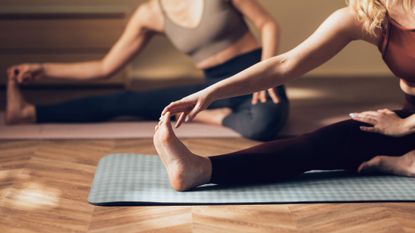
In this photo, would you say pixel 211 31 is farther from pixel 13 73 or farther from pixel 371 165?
pixel 371 165

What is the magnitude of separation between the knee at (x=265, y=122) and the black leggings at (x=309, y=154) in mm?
562

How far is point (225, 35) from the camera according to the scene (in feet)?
8.95

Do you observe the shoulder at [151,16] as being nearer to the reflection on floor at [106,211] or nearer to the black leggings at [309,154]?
the reflection on floor at [106,211]

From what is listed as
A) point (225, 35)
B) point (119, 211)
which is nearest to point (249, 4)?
point (225, 35)

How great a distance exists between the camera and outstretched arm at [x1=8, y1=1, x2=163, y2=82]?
2836mm

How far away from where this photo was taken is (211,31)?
271 centimetres

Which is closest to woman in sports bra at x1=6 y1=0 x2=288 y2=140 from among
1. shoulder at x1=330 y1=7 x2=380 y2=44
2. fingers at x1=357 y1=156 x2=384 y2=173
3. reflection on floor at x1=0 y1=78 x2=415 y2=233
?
reflection on floor at x1=0 y1=78 x2=415 y2=233

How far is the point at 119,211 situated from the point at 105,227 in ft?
0.38

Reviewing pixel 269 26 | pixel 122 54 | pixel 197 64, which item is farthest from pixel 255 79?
pixel 122 54

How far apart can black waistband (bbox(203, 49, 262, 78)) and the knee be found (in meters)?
0.16

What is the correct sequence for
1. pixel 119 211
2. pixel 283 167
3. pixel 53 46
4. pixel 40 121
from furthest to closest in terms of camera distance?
pixel 53 46
pixel 40 121
pixel 283 167
pixel 119 211

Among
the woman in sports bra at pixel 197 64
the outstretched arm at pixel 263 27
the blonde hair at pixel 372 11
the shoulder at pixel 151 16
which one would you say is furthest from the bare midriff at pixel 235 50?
the blonde hair at pixel 372 11

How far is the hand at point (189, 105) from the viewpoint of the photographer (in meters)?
1.82

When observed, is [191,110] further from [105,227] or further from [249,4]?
[249,4]
